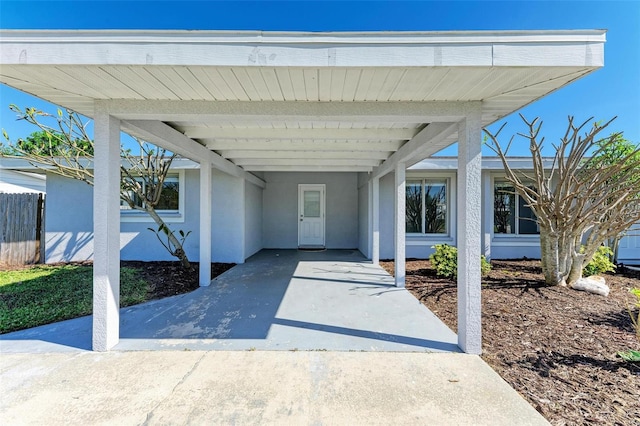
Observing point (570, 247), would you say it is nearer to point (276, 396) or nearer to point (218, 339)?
point (276, 396)

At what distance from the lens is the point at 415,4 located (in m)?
6.46

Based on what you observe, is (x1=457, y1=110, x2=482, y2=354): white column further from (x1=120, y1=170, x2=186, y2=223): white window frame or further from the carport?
(x1=120, y1=170, x2=186, y2=223): white window frame

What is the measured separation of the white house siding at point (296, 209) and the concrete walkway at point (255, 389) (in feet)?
26.0

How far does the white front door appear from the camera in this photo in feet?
35.3

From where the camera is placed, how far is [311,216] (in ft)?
35.5

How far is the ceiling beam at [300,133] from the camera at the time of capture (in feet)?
13.8

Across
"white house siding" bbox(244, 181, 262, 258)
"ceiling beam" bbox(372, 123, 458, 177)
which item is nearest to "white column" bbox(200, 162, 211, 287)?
"white house siding" bbox(244, 181, 262, 258)

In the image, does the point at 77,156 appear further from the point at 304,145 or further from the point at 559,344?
the point at 559,344

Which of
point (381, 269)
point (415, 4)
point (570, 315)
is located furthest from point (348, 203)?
point (570, 315)

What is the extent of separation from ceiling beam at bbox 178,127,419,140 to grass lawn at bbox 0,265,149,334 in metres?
2.93

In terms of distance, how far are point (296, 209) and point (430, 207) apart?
4.75 metres

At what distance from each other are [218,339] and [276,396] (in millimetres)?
1268

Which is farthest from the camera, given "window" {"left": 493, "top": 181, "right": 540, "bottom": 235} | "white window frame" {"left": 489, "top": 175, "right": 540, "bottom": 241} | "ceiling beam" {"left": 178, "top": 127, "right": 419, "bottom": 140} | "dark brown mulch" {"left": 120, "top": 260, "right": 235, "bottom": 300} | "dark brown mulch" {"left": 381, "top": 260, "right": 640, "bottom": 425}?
"window" {"left": 493, "top": 181, "right": 540, "bottom": 235}

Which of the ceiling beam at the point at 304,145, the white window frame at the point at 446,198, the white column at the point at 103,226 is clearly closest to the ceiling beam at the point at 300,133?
the ceiling beam at the point at 304,145
